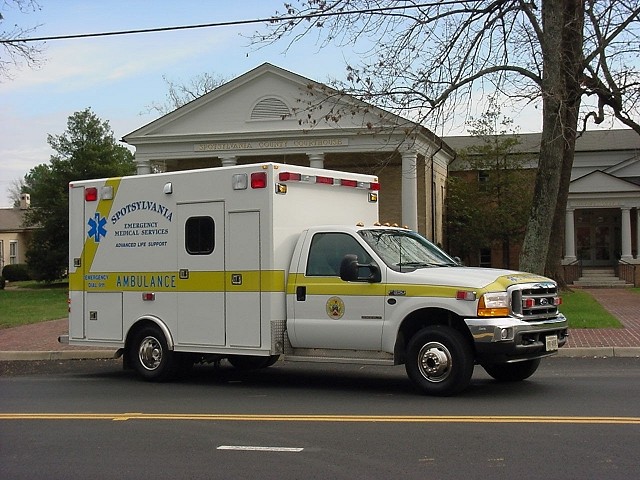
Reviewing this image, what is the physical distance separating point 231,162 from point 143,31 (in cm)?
1720

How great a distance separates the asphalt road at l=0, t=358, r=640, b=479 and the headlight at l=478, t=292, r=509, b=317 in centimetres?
98

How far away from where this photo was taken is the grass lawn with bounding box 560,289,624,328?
18.0 m

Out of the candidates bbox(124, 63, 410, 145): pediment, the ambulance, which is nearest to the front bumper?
the ambulance

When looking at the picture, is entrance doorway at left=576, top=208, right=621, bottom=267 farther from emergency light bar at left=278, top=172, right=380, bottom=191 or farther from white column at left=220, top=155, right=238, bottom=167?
emergency light bar at left=278, top=172, right=380, bottom=191

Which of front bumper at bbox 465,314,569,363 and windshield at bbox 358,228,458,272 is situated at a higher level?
windshield at bbox 358,228,458,272

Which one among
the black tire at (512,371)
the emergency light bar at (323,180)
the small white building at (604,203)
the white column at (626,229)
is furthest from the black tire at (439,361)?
the white column at (626,229)

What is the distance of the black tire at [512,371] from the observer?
36.1 feet

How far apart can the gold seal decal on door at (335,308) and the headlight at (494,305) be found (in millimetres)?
1756

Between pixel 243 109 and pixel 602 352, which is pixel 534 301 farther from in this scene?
pixel 243 109

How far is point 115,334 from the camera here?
40.4ft

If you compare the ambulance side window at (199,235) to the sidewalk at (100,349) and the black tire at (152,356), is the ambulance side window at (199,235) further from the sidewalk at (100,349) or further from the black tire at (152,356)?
the sidewalk at (100,349)

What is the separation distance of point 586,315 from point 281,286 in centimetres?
1146

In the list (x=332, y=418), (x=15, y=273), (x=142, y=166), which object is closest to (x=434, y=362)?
(x=332, y=418)

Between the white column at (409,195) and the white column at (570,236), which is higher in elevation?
the white column at (409,195)
